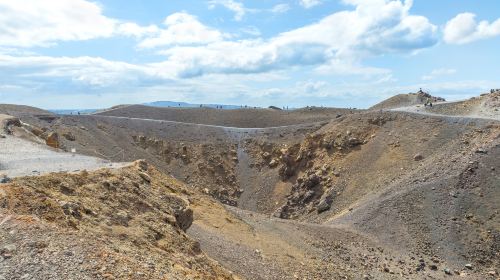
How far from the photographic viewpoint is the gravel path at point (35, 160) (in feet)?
62.6

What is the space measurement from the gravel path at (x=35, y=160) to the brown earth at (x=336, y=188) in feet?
17.3

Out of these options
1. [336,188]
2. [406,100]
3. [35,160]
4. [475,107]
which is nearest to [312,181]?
[336,188]

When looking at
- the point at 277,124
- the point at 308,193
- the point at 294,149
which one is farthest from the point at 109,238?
the point at 277,124

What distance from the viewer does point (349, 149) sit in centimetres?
4384

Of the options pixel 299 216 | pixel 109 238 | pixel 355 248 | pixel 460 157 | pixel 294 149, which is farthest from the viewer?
pixel 294 149

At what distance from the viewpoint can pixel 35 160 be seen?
22750mm

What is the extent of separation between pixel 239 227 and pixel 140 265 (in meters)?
12.0

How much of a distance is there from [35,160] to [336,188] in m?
24.3

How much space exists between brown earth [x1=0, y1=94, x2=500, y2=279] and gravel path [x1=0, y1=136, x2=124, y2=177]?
5.26 metres

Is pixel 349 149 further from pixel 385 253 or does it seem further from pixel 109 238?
pixel 109 238

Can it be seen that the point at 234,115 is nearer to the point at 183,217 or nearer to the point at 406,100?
the point at 406,100

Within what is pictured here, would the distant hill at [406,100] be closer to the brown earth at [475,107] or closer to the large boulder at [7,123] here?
the brown earth at [475,107]

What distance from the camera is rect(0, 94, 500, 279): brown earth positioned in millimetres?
22375

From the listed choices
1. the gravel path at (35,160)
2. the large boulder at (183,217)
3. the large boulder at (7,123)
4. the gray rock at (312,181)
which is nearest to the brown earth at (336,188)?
the gray rock at (312,181)
